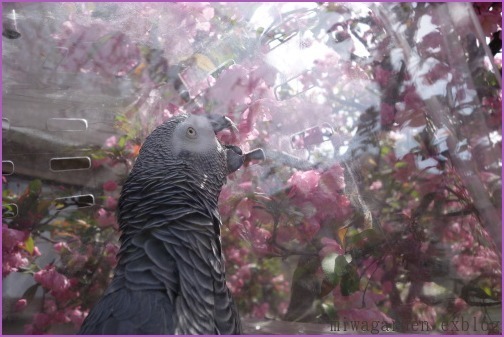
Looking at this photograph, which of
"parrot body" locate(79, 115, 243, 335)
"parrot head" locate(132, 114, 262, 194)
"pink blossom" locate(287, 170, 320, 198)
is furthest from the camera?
"pink blossom" locate(287, 170, 320, 198)

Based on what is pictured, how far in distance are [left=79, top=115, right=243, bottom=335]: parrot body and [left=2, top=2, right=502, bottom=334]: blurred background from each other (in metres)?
0.12

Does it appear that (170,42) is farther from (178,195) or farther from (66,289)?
(66,289)

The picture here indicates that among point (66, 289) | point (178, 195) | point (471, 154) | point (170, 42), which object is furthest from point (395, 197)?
point (66, 289)

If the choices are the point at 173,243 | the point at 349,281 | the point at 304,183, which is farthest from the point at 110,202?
the point at 349,281

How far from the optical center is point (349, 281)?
76 centimetres

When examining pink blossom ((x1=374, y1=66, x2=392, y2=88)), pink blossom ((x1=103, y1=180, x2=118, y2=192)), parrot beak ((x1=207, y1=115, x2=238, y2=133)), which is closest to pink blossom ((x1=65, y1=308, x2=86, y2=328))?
pink blossom ((x1=103, y1=180, x2=118, y2=192))

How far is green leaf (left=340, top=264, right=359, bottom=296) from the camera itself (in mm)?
757

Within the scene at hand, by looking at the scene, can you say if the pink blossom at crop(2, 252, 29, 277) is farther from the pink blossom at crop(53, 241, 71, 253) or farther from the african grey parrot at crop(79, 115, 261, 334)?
the african grey parrot at crop(79, 115, 261, 334)

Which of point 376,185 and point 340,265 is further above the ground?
point 376,185

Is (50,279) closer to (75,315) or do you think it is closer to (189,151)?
(75,315)

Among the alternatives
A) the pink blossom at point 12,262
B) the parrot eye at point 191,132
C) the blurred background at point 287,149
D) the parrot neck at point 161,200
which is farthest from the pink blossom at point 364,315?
the pink blossom at point 12,262

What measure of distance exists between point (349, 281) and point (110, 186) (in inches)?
20.6

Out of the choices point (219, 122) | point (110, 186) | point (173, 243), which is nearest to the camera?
point (173, 243)

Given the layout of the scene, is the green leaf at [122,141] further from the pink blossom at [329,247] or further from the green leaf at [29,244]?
the pink blossom at [329,247]
